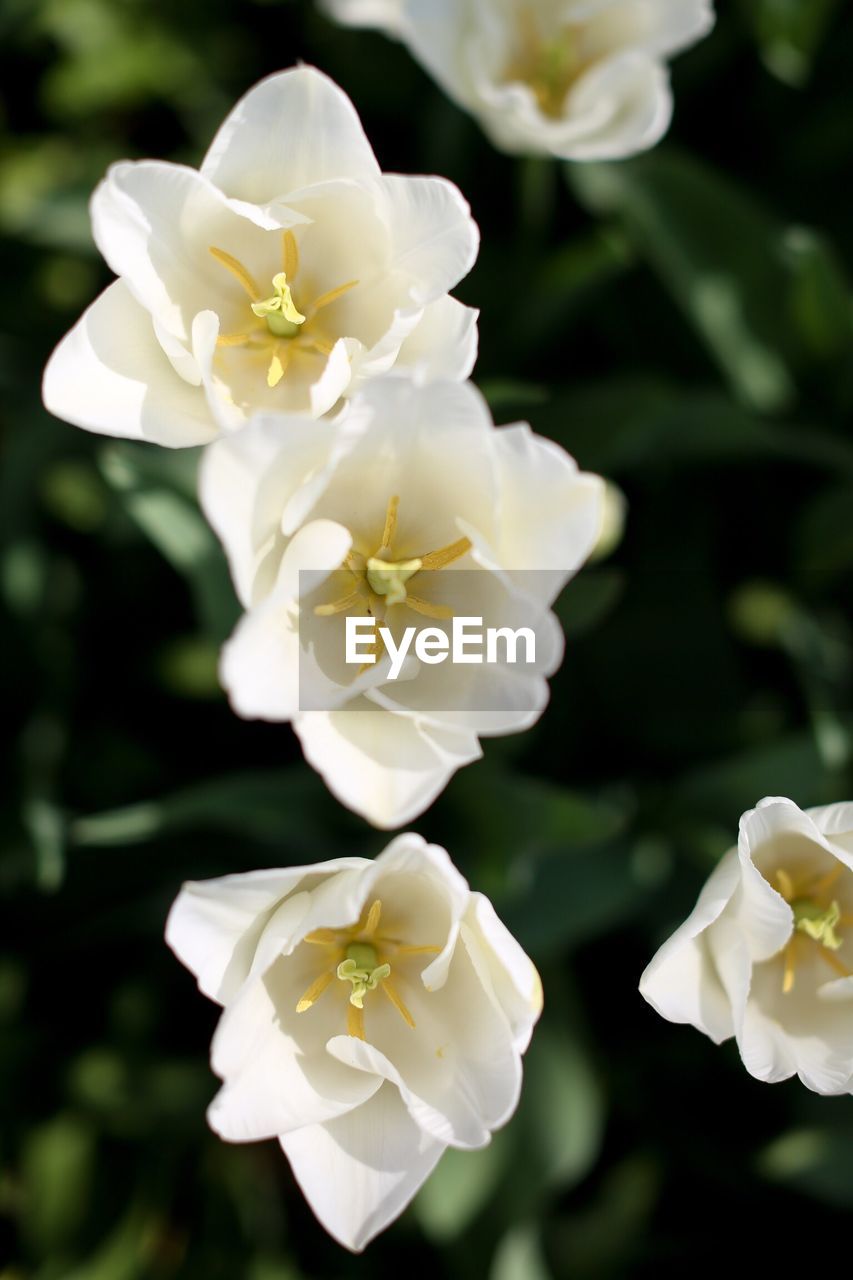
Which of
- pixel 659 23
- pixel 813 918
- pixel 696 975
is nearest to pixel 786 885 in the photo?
pixel 813 918

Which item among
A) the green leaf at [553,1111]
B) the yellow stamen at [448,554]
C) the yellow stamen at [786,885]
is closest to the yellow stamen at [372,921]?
the yellow stamen at [448,554]

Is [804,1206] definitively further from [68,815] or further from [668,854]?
[68,815]

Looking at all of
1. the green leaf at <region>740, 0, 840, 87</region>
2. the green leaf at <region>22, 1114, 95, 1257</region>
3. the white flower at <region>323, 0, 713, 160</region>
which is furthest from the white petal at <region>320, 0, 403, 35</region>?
the green leaf at <region>22, 1114, 95, 1257</region>

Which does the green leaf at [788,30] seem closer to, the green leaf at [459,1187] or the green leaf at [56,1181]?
the green leaf at [459,1187]

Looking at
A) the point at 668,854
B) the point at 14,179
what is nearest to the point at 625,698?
the point at 668,854

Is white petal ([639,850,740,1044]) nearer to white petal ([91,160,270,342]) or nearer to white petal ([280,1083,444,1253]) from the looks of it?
white petal ([280,1083,444,1253])

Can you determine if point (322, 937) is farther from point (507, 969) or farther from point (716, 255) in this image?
point (716, 255)

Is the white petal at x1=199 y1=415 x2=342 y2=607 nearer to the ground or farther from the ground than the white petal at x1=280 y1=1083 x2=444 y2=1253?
farther from the ground

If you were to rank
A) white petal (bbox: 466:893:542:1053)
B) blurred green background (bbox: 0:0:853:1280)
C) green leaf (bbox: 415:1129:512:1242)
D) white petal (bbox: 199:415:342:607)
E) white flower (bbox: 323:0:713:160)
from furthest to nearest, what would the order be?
1. blurred green background (bbox: 0:0:853:1280)
2. green leaf (bbox: 415:1129:512:1242)
3. white flower (bbox: 323:0:713:160)
4. white petal (bbox: 466:893:542:1053)
5. white petal (bbox: 199:415:342:607)

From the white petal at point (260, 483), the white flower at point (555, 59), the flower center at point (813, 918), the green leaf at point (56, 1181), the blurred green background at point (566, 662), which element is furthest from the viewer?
the green leaf at point (56, 1181)
